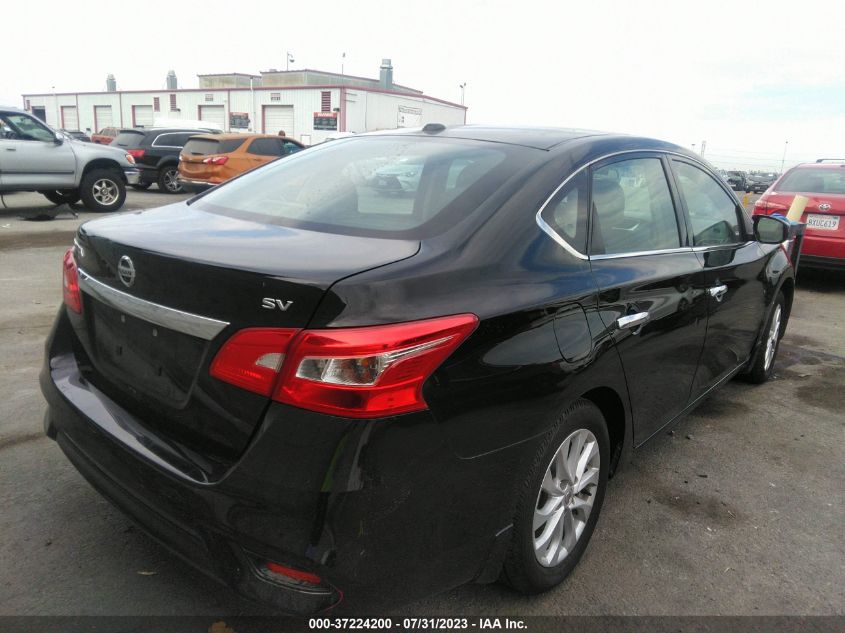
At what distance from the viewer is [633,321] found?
2484mm

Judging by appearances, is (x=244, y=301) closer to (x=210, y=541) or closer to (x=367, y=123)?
(x=210, y=541)

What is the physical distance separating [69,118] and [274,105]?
27130 millimetres

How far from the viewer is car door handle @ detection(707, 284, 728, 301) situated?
3160mm

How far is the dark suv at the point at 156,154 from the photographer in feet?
54.1

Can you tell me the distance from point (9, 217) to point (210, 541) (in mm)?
12090

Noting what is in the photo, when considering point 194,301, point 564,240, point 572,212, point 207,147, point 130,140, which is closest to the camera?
point 194,301

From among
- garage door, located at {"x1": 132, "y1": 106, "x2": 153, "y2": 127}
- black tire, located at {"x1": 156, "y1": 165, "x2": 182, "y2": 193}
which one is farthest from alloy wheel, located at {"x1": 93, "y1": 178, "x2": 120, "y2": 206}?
garage door, located at {"x1": 132, "y1": 106, "x2": 153, "y2": 127}

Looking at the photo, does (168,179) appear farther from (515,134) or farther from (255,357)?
(255,357)

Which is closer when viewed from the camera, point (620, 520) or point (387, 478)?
point (387, 478)

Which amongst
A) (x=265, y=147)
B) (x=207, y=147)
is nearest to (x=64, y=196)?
(x=207, y=147)

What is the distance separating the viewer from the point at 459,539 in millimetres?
1870

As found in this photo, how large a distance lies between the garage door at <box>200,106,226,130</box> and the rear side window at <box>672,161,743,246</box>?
170 feet

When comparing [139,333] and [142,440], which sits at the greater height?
[139,333]

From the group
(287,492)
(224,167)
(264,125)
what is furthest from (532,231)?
(264,125)
